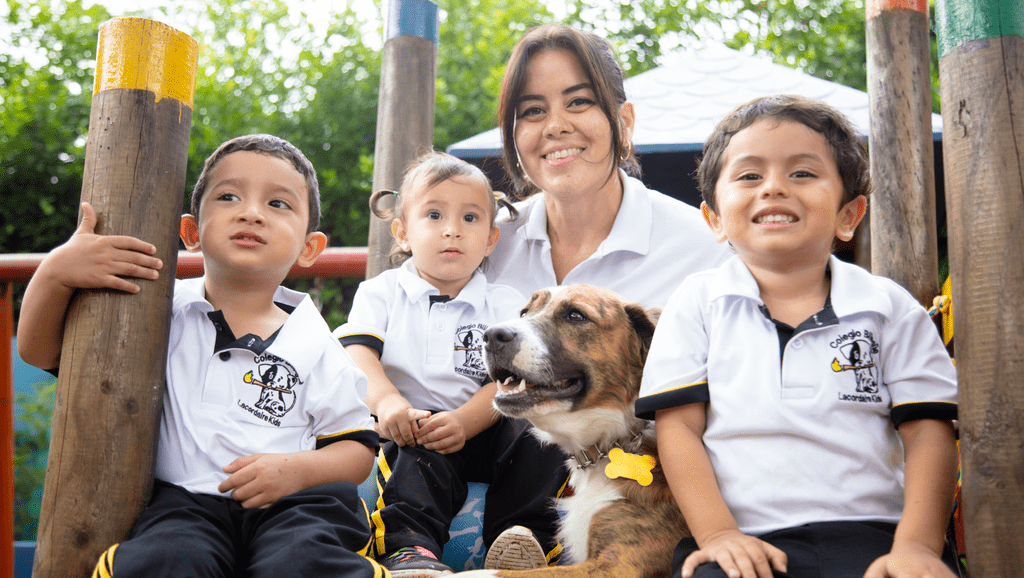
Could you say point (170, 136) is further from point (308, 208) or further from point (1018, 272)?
point (1018, 272)

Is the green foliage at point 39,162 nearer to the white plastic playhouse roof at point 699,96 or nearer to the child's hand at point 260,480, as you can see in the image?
the white plastic playhouse roof at point 699,96

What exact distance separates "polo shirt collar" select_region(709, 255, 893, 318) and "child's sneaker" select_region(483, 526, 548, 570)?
81 centimetres

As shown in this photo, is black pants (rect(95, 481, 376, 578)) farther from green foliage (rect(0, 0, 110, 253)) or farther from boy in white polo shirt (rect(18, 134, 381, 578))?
green foliage (rect(0, 0, 110, 253))

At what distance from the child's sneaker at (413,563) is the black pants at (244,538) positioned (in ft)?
0.46

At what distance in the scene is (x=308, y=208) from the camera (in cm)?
227

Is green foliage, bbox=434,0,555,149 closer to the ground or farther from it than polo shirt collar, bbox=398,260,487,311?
farther from it

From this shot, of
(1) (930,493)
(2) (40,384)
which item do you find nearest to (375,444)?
(1) (930,493)

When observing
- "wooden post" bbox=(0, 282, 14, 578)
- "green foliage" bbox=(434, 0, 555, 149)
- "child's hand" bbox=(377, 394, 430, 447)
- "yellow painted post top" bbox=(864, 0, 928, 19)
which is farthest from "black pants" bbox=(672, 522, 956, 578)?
"green foliage" bbox=(434, 0, 555, 149)

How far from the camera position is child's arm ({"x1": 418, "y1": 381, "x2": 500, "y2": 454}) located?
7.91 ft

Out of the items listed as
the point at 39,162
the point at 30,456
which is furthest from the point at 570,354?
the point at 39,162

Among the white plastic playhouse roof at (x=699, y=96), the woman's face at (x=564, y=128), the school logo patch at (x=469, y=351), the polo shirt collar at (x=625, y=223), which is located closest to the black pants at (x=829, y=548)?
the school logo patch at (x=469, y=351)

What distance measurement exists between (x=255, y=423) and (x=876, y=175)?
8.97 ft

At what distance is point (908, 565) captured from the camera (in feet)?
5.12

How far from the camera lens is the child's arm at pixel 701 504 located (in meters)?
1.62
